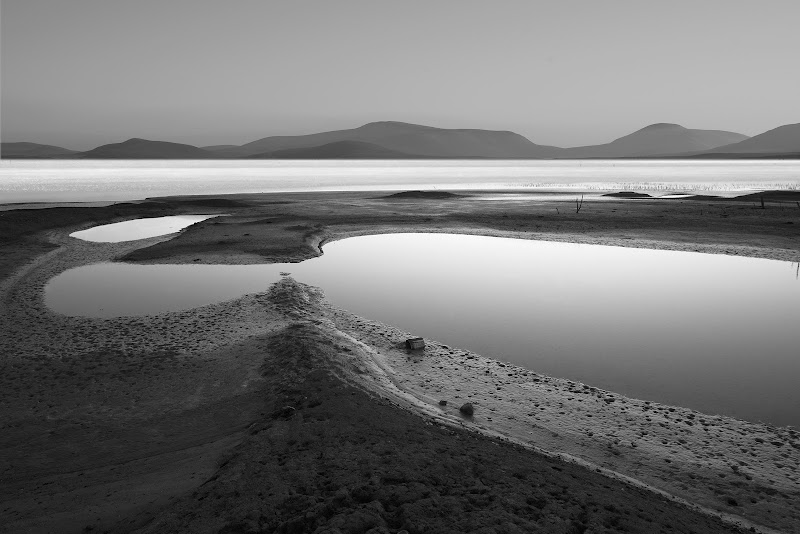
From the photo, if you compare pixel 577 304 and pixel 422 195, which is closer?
pixel 577 304

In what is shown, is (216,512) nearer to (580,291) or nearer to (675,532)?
(675,532)

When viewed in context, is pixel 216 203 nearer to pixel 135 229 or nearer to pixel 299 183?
Answer: pixel 135 229

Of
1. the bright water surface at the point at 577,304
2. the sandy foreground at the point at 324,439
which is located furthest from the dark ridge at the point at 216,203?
the sandy foreground at the point at 324,439

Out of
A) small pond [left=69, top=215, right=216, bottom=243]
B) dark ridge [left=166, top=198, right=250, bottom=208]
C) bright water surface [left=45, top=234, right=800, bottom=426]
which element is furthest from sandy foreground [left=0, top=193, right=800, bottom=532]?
dark ridge [left=166, top=198, right=250, bottom=208]

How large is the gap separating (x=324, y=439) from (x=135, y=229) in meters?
25.8

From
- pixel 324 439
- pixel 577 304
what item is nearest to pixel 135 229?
pixel 577 304

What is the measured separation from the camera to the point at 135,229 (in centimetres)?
2880

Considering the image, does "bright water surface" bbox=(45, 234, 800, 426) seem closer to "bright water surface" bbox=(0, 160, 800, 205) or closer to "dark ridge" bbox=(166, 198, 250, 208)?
"dark ridge" bbox=(166, 198, 250, 208)

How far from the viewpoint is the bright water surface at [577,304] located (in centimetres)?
956

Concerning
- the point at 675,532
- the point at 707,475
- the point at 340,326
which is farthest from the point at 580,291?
the point at 675,532

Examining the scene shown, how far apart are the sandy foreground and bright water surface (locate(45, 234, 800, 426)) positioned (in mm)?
993

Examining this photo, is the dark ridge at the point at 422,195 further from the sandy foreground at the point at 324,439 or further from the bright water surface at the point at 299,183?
the sandy foreground at the point at 324,439

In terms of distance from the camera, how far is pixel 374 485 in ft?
18.5

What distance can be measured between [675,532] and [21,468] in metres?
7.01
